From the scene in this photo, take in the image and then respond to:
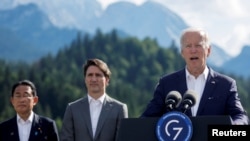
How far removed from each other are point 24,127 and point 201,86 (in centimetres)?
207

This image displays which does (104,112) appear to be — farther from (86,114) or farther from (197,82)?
(197,82)

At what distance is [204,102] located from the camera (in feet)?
16.8

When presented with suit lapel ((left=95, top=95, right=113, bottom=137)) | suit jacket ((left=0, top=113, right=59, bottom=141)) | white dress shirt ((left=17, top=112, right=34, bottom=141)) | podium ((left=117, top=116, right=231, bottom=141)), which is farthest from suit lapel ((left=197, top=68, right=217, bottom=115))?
white dress shirt ((left=17, top=112, right=34, bottom=141))

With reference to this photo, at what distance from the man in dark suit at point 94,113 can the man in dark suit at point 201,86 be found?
41.0 inches

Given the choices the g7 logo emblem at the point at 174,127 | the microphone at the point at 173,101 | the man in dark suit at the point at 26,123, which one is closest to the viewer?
the g7 logo emblem at the point at 174,127

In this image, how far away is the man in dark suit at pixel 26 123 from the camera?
6.30m

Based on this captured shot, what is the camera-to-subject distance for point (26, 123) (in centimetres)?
650

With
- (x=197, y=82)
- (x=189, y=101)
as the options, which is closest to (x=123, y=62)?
(x=197, y=82)

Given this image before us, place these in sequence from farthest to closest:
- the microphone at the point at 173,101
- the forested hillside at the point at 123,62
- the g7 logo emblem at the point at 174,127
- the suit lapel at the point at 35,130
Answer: the forested hillside at the point at 123,62 < the suit lapel at the point at 35,130 < the microphone at the point at 173,101 < the g7 logo emblem at the point at 174,127

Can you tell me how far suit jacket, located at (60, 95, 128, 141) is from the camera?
6191mm

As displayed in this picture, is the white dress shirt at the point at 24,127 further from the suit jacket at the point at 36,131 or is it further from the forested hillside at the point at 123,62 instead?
the forested hillside at the point at 123,62

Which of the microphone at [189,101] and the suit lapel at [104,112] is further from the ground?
the microphone at [189,101]

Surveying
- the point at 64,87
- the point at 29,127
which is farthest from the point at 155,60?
the point at 29,127

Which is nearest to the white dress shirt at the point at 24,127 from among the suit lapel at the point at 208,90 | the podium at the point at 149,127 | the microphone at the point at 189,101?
the suit lapel at the point at 208,90
